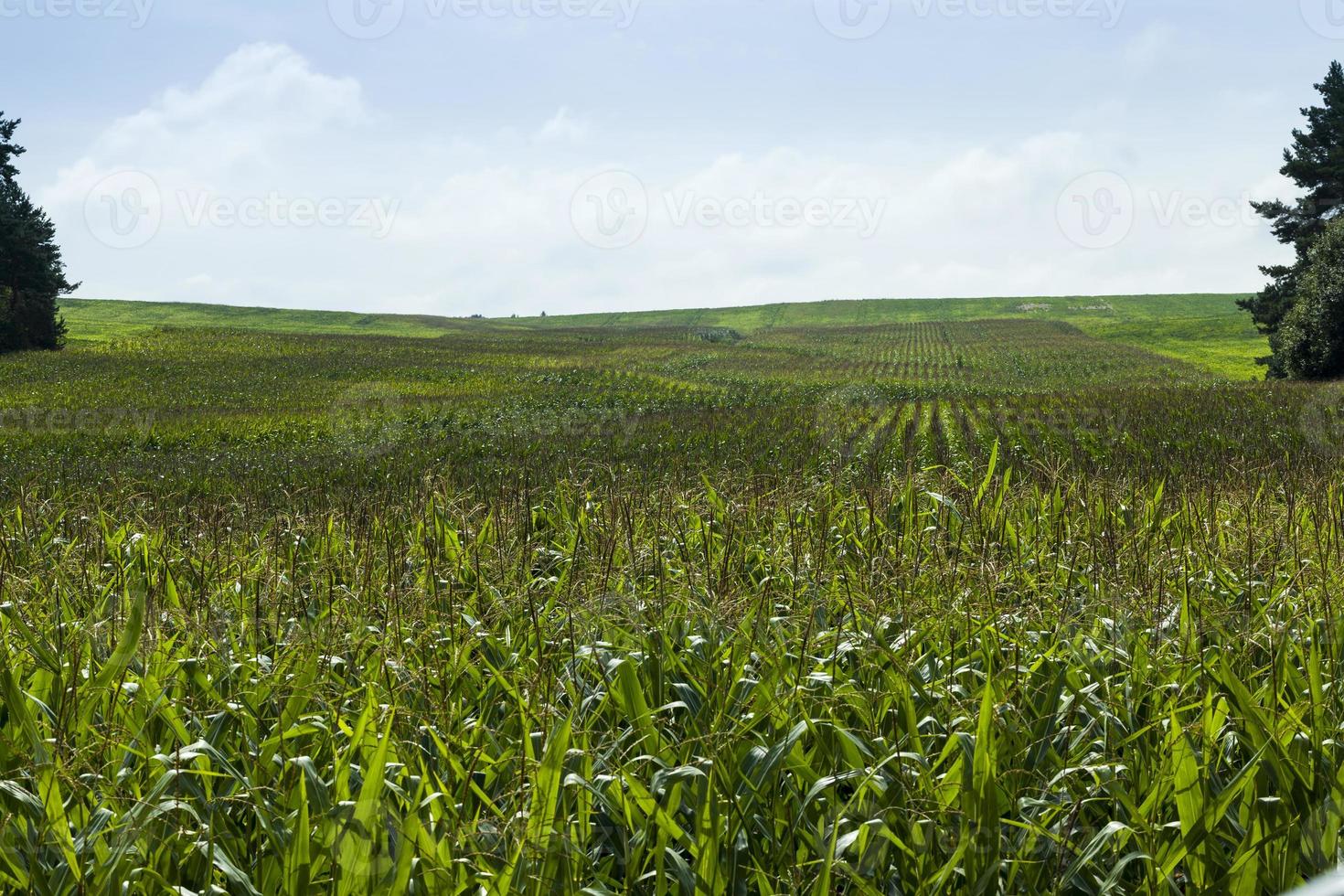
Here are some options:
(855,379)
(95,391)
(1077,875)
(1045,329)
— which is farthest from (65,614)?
Result: (1045,329)

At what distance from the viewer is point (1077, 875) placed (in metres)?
3.02

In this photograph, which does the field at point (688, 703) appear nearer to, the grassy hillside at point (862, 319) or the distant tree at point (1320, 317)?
the distant tree at point (1320, 317)

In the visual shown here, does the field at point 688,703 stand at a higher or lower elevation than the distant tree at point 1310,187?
lower

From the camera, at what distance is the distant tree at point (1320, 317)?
34.0 meters

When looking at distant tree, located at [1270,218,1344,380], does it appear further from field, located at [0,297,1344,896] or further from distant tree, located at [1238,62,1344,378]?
field, located at [0,297,1344,896]

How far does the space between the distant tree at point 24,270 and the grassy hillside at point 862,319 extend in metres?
9.50

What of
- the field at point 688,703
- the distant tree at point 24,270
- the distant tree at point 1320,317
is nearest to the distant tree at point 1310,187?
the distant tree at point 1320,317

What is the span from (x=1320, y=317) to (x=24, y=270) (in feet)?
204

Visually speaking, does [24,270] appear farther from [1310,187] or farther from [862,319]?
[862,319]

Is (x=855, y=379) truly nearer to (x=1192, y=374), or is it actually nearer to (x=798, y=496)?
(x=1192, y=374)

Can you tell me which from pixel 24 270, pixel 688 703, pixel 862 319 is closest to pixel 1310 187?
pixel 688 703

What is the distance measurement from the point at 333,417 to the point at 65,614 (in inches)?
949

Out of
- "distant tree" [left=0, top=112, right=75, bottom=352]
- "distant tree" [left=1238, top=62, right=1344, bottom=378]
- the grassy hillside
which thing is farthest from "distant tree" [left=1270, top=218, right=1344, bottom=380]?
"distant tree" [left=0, top=112, right=75, bottom=352]

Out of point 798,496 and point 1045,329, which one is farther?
point 1045,329
